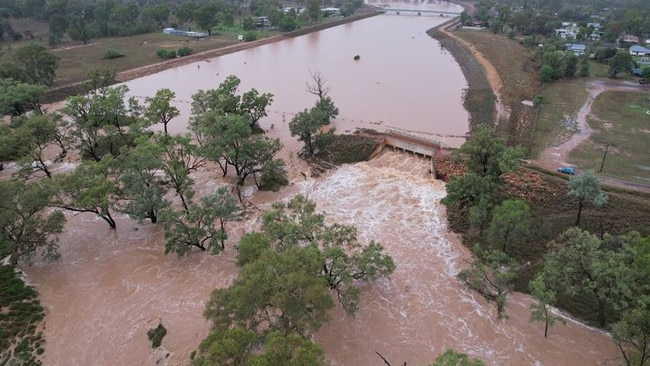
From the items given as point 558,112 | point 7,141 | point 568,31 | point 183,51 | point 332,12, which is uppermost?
point 332,12

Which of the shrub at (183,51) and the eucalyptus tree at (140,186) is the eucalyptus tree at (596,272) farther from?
the shrub at (183,51)

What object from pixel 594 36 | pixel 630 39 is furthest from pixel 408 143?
pixel 630 39

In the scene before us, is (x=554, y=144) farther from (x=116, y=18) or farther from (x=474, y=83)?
(x=116, y=18)

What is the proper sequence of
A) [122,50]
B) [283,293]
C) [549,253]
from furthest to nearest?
[122,50] → [549,253] → [283,293]

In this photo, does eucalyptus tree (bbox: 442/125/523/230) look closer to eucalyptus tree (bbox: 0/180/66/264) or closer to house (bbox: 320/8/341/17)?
eucalyptus tree (bbox: 0/180/66/264)

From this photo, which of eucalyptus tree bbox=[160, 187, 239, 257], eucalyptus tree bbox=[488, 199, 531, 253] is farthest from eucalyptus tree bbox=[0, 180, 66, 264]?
eucalyptus tree bbox=[488, 199, 531, 253]
